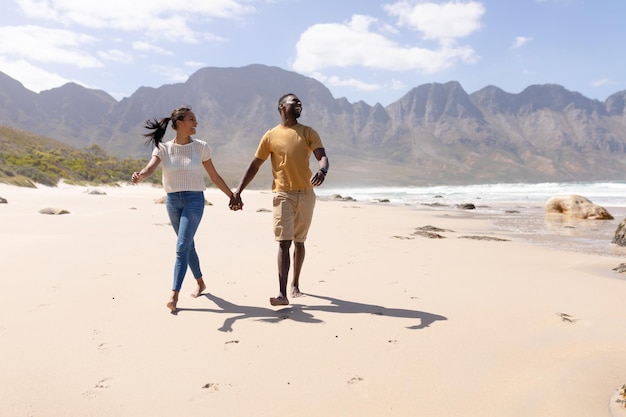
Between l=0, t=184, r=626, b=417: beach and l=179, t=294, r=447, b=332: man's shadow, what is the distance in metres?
0.02

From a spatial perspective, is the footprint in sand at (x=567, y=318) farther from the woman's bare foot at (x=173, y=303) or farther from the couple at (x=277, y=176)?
the woman's bare foot at (x=173, y=303)

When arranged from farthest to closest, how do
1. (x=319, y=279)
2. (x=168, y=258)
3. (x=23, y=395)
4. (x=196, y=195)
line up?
(x=168, y=258) < (x=319, y=279) < (x=196, y=195) < (x=23, y=395)

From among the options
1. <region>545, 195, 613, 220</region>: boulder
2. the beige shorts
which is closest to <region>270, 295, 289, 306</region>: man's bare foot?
the beige shorts

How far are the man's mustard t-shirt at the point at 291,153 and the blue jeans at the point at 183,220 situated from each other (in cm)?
83

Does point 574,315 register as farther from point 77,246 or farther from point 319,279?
point 77,246

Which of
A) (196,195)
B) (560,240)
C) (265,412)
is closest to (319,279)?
(196,195)

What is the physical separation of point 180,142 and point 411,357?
3.12 m

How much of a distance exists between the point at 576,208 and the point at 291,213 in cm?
1672

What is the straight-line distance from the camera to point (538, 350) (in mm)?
3176

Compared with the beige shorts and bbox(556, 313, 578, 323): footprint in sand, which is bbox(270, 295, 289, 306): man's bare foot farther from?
bbox(556, 313, 578, 323): footprint in sand

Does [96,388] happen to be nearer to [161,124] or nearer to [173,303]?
[173,303]

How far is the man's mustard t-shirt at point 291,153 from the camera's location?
4418 millimetres

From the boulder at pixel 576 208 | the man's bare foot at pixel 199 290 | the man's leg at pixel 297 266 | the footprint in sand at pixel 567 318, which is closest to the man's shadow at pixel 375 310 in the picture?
the man's leg at pixel 297 266

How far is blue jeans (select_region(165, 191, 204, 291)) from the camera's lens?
4305mm
